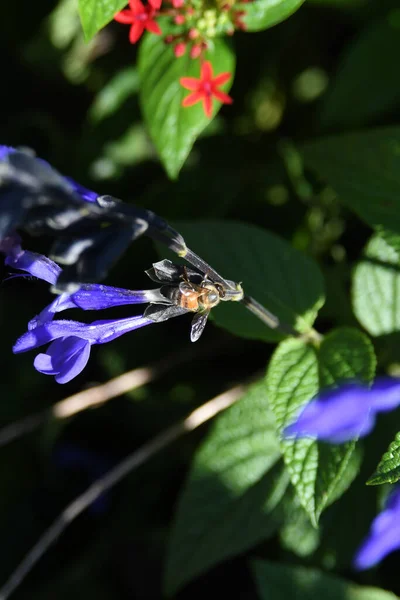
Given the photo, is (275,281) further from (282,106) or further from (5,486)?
(5,486)

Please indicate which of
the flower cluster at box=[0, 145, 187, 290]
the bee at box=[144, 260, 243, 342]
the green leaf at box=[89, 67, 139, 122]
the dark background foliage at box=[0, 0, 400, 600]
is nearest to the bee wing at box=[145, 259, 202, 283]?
the bee at box=[144, 260, 243, 342]

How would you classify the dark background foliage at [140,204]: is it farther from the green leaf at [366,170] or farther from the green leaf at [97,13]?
the green leaf at [97,13]

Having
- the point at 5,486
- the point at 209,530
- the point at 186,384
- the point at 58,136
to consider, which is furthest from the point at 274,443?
the point at 58,136

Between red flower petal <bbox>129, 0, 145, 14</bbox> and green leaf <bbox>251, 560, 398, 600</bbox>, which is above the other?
red flower petal <bbox>129, 0, 145, 14</bbox>

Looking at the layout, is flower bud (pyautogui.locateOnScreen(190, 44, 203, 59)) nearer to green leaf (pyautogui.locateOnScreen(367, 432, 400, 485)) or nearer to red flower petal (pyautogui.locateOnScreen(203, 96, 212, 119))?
red flower petal (pyautogui.locateOnScreen(203, 96, 212, 119))

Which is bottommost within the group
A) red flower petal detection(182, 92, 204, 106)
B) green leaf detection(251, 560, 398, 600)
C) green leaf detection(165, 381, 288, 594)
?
green leaf detection(251, 560, 398, 600)

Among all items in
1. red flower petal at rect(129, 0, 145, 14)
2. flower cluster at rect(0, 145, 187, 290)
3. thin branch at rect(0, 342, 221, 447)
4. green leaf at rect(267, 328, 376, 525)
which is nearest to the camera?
flower cluster at rect(0, 145, 187, 290)

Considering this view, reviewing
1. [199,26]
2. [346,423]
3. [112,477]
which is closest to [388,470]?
[346,423]

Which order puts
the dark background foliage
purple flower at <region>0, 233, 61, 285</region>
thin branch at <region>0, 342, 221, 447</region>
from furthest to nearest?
the dark background foliage < thin branch at <region>0, 342, 221, 447</region> < purple flower at <region>0, 233, 61, 285</region>

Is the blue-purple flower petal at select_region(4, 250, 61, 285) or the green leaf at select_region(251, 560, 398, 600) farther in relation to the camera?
the green leaf at select_region(251, 560, 398, 600)
